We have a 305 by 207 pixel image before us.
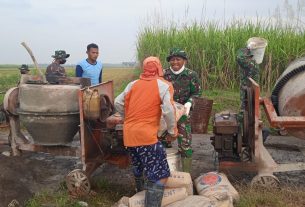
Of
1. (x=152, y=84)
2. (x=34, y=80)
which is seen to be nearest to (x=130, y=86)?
(x=152, y=84)

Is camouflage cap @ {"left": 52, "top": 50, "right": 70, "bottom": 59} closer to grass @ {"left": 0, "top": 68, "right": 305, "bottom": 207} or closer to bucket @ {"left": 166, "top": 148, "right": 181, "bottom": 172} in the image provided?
grass @ {"left": 0, "top": 68, "right": 305, "bottom": 207}

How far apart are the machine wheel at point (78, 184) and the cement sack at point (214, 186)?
1.34 meters

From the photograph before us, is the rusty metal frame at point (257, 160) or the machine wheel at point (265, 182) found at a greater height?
the rusty metal frame at point (257, 160)

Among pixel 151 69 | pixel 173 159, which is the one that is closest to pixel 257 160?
pixel 173 159

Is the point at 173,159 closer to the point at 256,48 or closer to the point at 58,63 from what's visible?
the point at 256,48

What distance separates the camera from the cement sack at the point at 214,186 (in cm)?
438

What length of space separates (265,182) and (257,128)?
0.69 meters

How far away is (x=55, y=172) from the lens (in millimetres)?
6133

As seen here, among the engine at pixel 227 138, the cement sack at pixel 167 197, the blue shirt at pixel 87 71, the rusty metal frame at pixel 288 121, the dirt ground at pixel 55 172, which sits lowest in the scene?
the dirt ground at pixel 55 172

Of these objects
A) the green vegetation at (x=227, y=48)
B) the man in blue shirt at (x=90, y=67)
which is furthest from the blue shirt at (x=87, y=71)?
the green vegetation at (x=227, y=48)

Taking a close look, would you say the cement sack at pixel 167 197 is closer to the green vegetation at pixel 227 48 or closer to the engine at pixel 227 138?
the engine at pixel 227 138

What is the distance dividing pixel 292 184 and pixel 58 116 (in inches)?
126

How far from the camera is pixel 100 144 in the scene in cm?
544

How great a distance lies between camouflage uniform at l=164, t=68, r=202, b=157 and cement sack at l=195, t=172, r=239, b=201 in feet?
1.81
